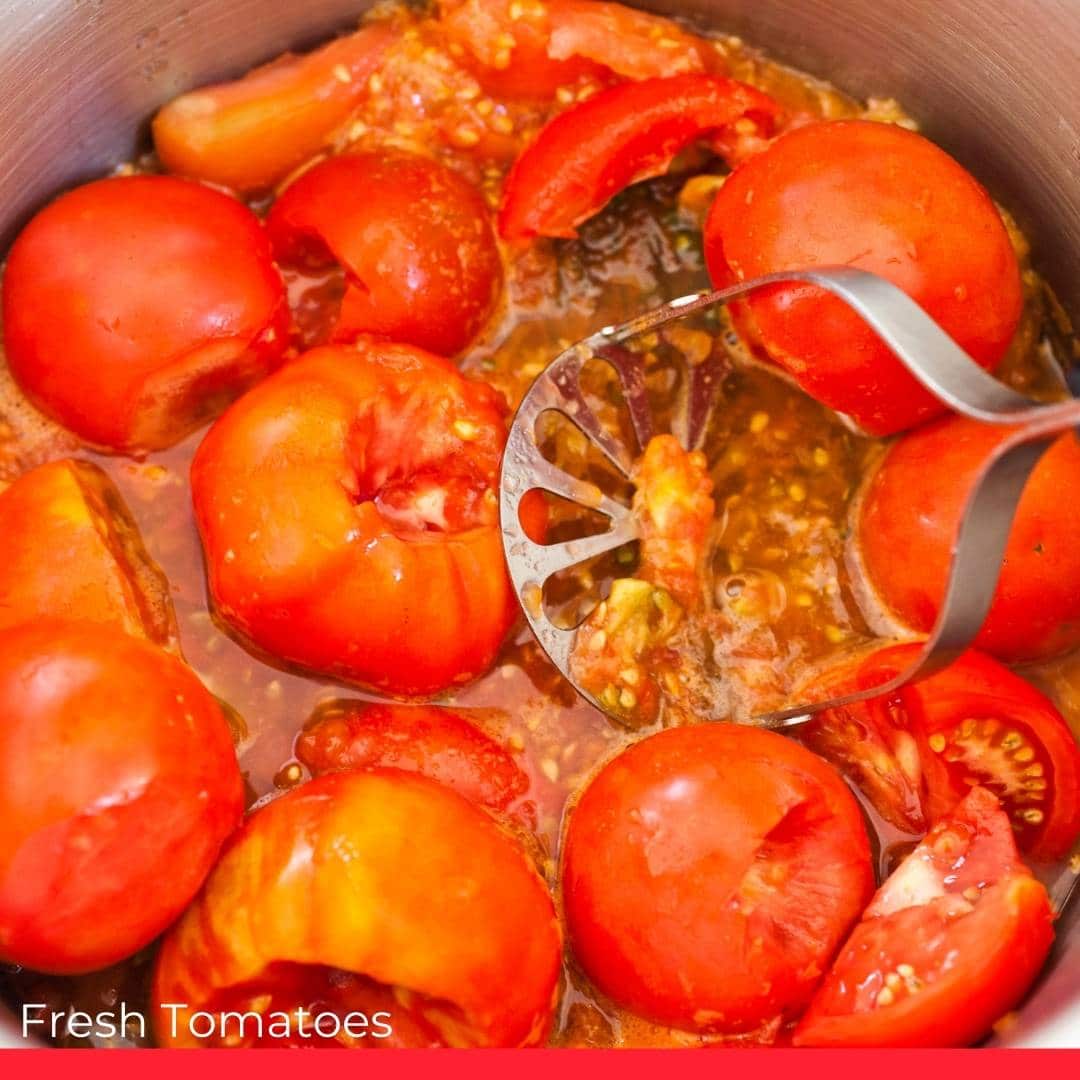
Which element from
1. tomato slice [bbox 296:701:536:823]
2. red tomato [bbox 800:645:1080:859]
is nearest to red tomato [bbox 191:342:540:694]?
tomato slice [bbox 296:701:536:823]

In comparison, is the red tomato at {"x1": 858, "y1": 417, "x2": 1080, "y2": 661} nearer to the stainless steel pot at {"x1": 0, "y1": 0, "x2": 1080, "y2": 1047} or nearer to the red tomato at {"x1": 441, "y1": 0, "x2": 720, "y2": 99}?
the stainless steel pot at {"x1": 0, "y1": 0, "x2": 1080, "y2": 1047}

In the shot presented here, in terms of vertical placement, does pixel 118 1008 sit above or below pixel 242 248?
below

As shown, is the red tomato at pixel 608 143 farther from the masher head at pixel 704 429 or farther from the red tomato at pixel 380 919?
the red tomato at pixel 380 919

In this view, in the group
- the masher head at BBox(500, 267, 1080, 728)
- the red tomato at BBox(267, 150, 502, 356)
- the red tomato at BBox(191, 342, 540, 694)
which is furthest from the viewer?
the red tomato at BBox(267, 150, 502, 356)

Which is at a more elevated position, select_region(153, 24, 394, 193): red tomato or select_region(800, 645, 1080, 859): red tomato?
select_region(153, 24, 394, 193): red tomato

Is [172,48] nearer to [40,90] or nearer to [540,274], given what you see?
[40,90]

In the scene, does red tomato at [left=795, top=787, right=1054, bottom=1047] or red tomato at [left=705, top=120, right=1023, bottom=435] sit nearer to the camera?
red tomato at [left=795, top=787, right=1054, bottom=1047]

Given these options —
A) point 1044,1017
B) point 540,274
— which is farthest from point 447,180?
point 1044,1017
